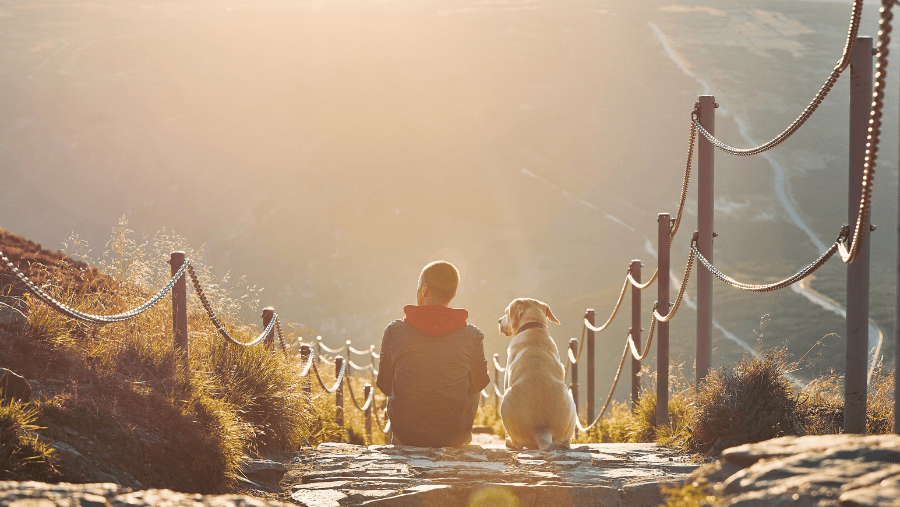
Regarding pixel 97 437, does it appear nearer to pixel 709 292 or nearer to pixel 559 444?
pixel 559 444

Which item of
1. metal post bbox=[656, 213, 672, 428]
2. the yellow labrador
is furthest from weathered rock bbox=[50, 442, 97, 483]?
metal post bbox=[656, 213, 672, 428]

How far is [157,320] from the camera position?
168 inches

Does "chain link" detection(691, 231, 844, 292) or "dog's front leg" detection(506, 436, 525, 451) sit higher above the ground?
"chain link" detection(691, 231, 844, 292)

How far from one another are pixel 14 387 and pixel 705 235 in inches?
163

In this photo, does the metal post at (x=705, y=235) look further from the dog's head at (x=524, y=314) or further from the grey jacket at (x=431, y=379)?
the grey jacket at (x=431, y=379)

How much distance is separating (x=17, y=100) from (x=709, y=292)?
58.2 meters

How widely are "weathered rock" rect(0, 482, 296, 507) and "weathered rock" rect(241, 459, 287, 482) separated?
1.38 metres

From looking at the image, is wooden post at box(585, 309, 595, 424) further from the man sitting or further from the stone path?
the man sitting

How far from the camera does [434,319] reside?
14.1ft

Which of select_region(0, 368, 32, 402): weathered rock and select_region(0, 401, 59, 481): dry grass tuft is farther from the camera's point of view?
select_region(0, 368, 32, 402): weathered rock

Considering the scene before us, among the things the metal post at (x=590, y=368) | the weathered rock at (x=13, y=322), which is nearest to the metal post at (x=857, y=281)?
the weathered rock at (x=13, y=322)

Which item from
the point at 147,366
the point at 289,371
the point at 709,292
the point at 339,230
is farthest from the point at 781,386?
the point at 339,230

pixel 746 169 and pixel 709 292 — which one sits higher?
pixel 746 169

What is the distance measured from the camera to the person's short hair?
14.6 feet
